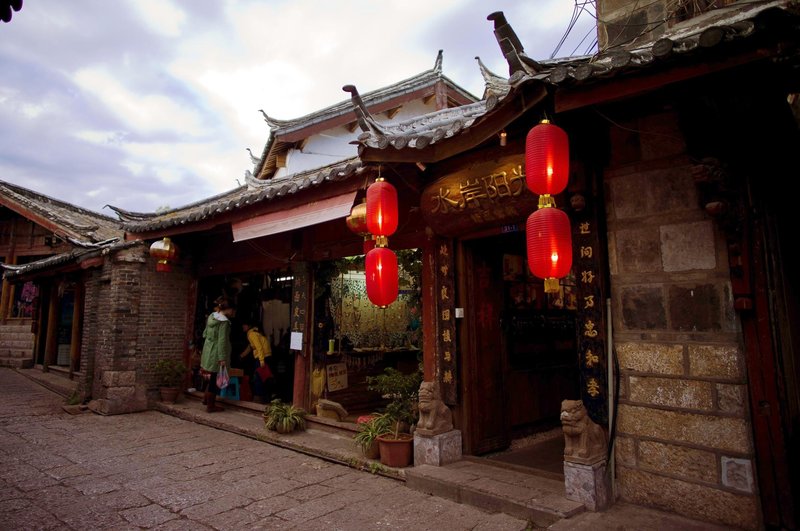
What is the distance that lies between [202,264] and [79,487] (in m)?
6.11

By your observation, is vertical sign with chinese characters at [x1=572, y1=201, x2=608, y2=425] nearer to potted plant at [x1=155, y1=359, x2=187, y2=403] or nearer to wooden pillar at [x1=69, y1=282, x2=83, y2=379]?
potted plant at [x1=155, y1=359, x2=187, y2=403]

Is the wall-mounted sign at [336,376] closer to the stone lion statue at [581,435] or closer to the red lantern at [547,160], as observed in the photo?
the stone lion statue at [581,435]

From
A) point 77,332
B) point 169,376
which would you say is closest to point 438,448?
point 169,376

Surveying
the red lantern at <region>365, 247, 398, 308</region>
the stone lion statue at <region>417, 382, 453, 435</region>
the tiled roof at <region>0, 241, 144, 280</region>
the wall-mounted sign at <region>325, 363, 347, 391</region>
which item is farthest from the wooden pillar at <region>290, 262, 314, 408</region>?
the tiled roof at <region>0, 241, 144, 280</region>

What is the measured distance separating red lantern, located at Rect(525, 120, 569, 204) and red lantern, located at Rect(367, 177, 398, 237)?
5.91 feet

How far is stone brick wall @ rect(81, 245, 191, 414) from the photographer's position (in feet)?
31.4

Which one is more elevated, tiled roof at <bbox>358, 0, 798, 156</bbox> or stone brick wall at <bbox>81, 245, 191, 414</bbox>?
tiled roof at <bbox>358, 0, 798, 156</bbox>

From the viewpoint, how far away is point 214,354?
9117mm

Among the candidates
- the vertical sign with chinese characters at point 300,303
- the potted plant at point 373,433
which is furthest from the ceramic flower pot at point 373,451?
the vertical sign with chinese characters at point 300,303

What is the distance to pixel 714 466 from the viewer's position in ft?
12.8

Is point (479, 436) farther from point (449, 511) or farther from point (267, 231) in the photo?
point (267, 231)

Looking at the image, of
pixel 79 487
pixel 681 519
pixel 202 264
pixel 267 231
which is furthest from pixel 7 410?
pixel 681 519

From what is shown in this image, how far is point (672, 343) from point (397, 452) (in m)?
3.26

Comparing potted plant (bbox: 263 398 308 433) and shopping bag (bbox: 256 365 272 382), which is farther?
shopping bag (bbox: 256 365 272 382)
